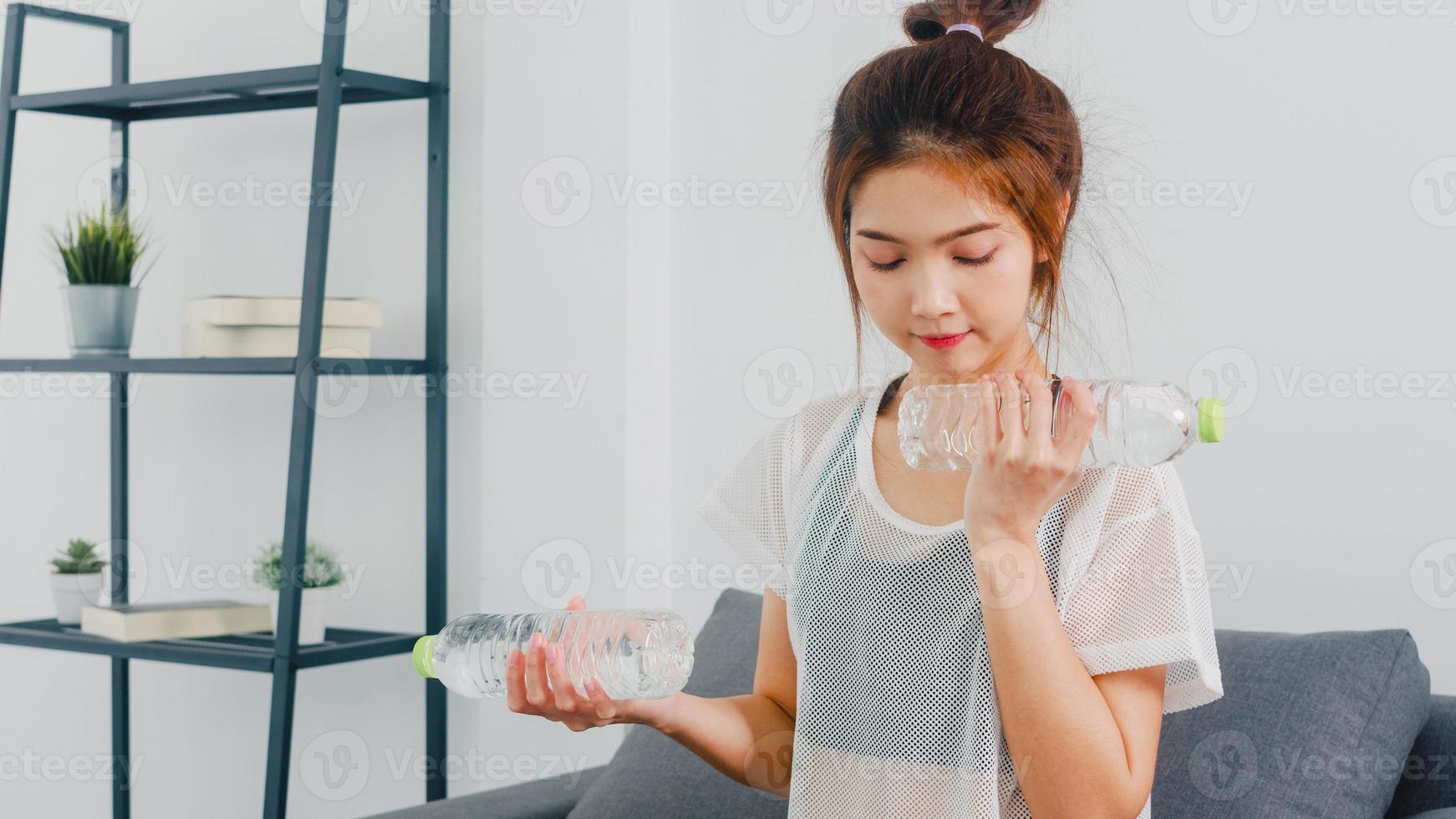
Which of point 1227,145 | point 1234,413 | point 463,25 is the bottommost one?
point 1234,413

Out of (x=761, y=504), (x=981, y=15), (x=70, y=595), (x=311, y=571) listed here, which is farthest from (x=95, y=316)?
(x=981, y=15)

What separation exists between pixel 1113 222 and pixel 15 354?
7.39 feet

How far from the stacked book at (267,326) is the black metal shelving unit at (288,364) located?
4 cm

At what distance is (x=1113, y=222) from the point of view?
73.2 inches

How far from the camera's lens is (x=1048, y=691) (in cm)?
105

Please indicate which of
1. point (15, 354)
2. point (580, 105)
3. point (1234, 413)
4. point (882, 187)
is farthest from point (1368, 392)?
point (15, 354)

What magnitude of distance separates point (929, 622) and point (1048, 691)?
155 mm

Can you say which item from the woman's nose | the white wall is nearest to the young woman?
the woman's nose

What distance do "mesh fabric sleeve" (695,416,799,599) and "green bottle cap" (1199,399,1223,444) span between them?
0.45 m

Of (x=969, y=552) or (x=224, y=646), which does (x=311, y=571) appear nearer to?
(x=224, y=646)

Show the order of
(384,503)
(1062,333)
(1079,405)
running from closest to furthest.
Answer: (1079,405) < (1062,333) < (384,503)

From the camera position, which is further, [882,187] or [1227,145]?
[1227,145]

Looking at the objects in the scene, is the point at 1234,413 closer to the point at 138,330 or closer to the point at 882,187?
the point at 882,187

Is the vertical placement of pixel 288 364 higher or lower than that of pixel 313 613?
higher
